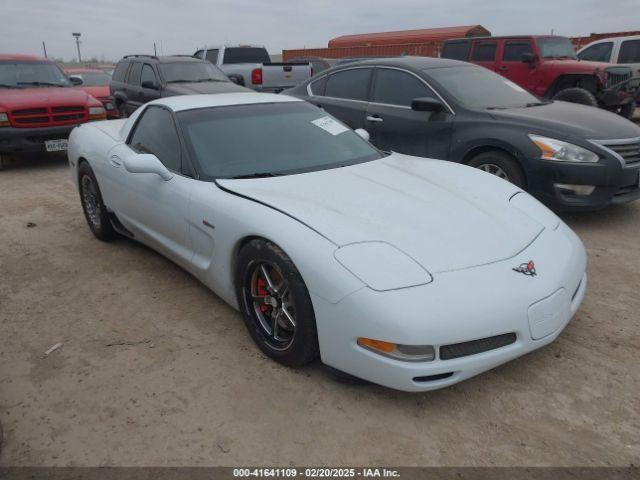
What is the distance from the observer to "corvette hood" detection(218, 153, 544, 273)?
8.37 feet

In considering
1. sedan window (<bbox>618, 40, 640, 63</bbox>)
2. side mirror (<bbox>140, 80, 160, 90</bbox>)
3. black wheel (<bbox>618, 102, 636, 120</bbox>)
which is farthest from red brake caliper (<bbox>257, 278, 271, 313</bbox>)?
sedan window (<bbox>618, 40, 640, 63</bbox>)

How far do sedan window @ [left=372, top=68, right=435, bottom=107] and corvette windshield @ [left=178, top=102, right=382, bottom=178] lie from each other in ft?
6.55

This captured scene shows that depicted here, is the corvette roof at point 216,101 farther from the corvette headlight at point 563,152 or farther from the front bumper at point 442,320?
the corvette headlight at point 563,152

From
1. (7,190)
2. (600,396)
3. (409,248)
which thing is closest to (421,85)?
(409,248)

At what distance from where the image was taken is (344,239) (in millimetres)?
2512

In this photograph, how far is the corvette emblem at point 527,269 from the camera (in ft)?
8.20

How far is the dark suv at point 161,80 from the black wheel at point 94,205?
434 centimetres

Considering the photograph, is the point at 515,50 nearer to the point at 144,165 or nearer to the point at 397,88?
the point at 397,88

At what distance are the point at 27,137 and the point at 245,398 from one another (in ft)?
22.8

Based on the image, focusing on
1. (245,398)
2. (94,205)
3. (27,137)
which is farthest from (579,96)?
(27,137)

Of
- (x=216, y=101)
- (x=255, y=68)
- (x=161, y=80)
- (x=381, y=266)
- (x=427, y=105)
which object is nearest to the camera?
(x=381, y=266)

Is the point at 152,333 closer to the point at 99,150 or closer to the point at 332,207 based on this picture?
the point at 332,207

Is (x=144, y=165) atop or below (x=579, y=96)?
below

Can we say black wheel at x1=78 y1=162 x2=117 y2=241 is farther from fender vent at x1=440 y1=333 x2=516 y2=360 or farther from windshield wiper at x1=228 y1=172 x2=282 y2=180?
fender vent at x1=440 y1=333 x2=516 y2=360
